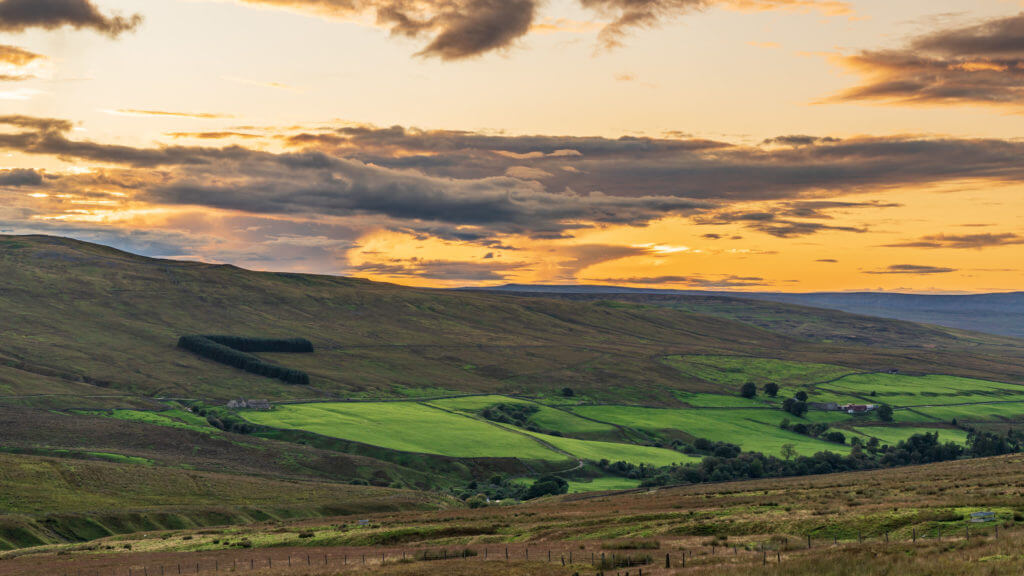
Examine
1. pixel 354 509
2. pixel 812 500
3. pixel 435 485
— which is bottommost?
pixel 435 485

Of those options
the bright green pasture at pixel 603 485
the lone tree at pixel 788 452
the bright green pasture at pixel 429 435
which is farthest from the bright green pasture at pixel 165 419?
the lone tree at pixel 788 452

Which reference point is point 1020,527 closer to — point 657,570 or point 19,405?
point 657,570

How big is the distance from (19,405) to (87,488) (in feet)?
316

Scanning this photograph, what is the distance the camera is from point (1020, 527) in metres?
40.5

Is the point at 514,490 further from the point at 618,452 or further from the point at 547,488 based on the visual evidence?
the point at 618,452

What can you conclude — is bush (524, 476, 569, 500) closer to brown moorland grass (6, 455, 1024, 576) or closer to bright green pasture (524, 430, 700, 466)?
bright green pasture (524, 430, 700, 466)

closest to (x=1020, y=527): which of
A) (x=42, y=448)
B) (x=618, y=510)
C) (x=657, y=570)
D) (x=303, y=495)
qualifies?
(x=657, y=570)

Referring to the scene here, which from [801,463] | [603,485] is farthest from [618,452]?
[801,463]

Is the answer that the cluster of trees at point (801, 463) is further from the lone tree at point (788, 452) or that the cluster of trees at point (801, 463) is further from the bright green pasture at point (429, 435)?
the bright green pasture at point (429, 435)

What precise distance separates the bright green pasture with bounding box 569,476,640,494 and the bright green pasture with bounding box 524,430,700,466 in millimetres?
12818

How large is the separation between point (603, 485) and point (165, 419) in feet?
343

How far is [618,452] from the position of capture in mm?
176375

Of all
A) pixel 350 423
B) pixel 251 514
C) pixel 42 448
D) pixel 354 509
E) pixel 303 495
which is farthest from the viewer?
pixel 350 423

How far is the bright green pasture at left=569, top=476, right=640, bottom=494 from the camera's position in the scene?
139750mm
